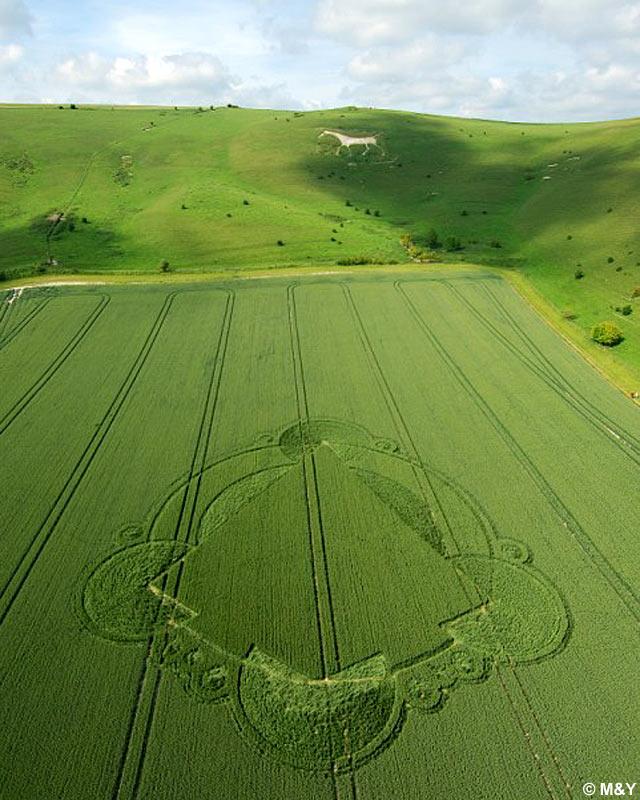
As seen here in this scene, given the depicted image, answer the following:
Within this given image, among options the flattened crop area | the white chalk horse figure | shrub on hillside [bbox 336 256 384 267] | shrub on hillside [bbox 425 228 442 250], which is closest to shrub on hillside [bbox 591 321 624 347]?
the flattened crop area

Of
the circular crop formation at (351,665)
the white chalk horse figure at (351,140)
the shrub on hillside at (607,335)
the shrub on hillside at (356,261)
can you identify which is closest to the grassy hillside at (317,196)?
the shrub on hillside at (607,335)

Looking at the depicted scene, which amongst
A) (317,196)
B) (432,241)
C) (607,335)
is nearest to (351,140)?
(317,196)

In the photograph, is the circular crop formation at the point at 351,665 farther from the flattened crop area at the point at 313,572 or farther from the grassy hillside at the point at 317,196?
the grassy hillside at the point at 317,196

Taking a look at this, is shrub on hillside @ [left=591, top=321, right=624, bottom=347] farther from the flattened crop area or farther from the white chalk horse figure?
the white chalk horse figure

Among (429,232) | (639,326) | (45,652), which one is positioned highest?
(429,232)

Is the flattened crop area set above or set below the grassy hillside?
below

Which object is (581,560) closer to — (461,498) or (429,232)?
(461,498)

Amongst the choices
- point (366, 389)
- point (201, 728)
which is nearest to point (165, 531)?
point (201, 728)
